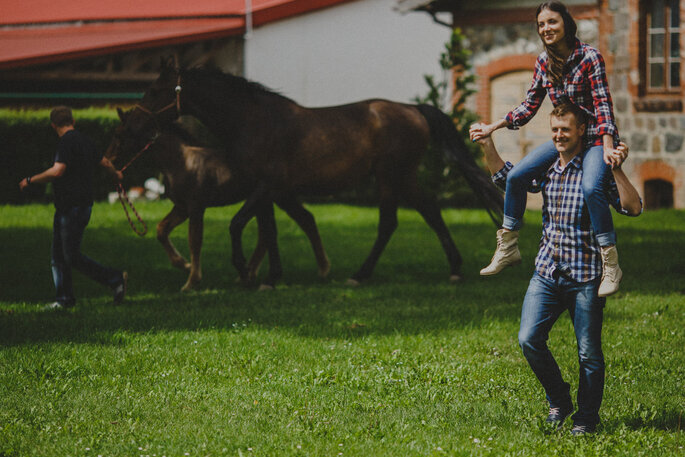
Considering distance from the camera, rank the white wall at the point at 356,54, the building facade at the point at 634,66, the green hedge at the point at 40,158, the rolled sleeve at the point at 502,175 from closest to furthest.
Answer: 1. the rolled sleeve at the point at 502,175
2. the building facade at the point at 634,66
3. the green hedge at the point at 40,158
4. the white wall at the point at 356,54

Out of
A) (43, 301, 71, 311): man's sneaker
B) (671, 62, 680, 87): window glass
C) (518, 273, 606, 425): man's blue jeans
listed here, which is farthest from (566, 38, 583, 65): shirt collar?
(671, 62, 680, 87): window glass

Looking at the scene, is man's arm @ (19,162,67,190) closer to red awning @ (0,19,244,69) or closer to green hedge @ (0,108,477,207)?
green hedge @ (0,108,477,207)

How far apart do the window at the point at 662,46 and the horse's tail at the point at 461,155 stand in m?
8.33

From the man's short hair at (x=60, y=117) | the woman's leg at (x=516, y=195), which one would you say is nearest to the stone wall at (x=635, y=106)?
the man's short hair at (x=60, y=117)

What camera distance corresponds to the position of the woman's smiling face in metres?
4.67

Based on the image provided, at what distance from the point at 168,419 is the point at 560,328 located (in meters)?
3.98

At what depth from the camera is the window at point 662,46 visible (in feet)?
56.9

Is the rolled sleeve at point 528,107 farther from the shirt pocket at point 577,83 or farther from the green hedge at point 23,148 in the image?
the green hedge at point 23,148

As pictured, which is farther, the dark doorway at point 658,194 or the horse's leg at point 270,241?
the dark doorway at point 658,194

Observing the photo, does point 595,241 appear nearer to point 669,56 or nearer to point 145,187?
point 669,56

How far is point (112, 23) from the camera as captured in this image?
22.9m

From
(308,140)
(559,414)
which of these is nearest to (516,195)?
(559,414)

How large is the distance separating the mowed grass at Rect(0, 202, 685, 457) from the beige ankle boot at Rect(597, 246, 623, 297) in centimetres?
87

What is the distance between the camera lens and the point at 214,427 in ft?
16.8
